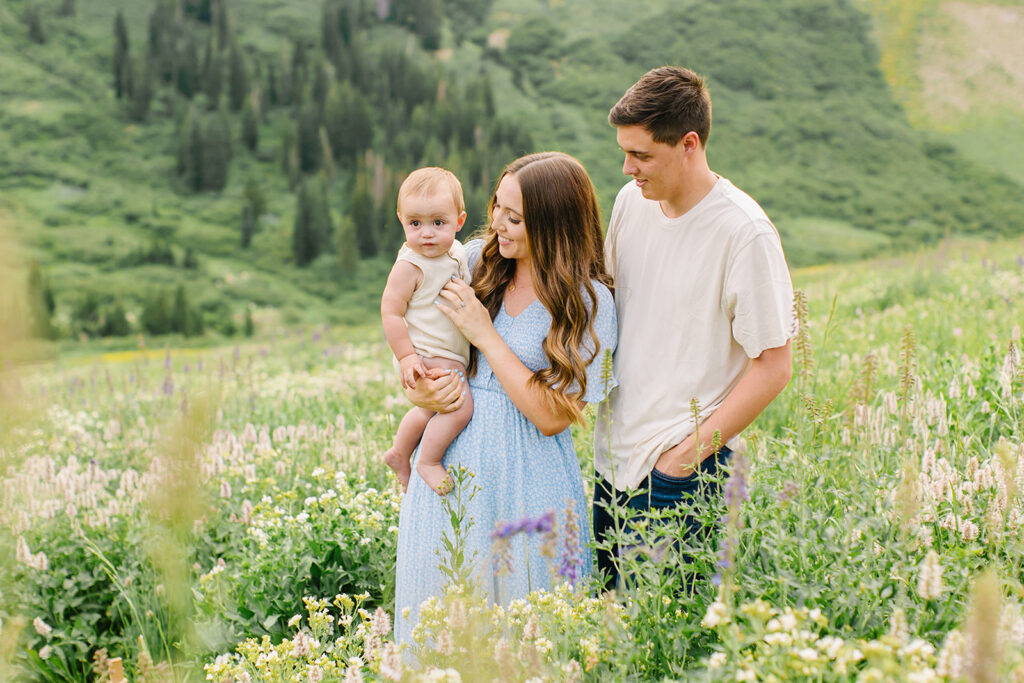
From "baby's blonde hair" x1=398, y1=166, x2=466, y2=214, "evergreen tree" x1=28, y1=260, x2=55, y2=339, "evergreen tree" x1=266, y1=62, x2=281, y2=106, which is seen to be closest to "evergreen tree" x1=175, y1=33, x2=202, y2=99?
"evergreen tree" x1=266, y1=62, x2=281, y2=106

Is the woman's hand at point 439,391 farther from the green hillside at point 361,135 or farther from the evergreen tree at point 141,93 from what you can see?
the evergreen tree at point 141,93

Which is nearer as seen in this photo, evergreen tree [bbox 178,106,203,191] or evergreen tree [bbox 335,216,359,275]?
evergreen tree [bbox 335,216,359,275]

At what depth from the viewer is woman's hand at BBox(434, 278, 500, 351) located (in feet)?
11.7

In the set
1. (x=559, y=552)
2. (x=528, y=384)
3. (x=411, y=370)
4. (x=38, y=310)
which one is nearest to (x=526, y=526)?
(x=559, y=552)

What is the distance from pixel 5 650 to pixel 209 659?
2.69m

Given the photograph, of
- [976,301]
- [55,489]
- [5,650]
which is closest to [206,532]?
[55,489]

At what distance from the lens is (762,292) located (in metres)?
3.26

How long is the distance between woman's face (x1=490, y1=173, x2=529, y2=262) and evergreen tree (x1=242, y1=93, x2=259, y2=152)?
99.0 meters

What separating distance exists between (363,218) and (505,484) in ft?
265

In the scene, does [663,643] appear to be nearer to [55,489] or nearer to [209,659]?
[209,659]

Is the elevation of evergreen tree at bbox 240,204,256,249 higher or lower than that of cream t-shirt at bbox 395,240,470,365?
higher

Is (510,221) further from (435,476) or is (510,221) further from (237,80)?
(237,80)

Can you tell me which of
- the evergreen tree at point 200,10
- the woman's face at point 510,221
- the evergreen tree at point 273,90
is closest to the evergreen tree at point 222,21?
the evergreen tree at point 200,10

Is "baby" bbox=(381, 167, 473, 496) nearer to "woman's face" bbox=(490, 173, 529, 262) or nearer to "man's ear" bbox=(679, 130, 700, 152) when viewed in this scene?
"woman's face" bbox=(490, 173, 529, 262)
